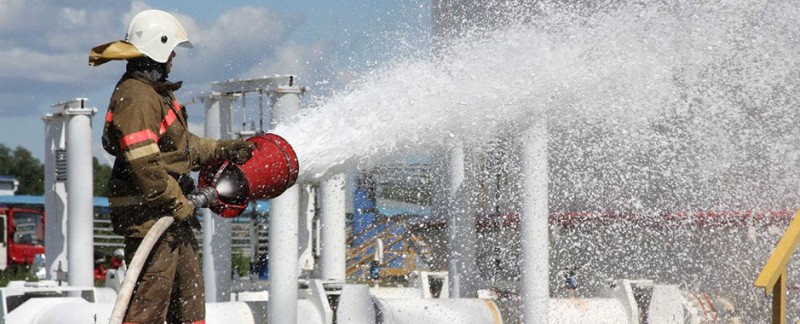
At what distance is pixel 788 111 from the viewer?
Answer: 38.3 feet

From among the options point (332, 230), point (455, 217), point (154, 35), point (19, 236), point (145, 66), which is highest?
point (154, 35)

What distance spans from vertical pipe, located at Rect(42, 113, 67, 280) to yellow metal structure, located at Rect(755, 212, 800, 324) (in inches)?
305

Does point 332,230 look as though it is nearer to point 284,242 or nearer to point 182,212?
point 284,242

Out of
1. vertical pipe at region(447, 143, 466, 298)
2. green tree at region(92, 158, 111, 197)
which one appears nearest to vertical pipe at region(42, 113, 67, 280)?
vertical pipe at region(447, 143, 466, 298)

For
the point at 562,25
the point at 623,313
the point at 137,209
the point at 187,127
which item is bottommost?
the point at 623,313

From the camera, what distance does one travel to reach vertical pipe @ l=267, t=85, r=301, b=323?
883cm

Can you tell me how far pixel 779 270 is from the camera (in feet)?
18.2

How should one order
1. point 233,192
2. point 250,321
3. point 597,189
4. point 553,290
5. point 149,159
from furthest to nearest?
point 597,189, point 553,290, point 250,321, point 233,192, point 149,159

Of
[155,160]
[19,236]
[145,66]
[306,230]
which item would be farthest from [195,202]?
[19,236]

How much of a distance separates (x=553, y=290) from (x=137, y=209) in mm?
7735

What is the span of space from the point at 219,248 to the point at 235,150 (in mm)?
4919

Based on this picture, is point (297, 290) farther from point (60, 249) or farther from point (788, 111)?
point (788, 111)

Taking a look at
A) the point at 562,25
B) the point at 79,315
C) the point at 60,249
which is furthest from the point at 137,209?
the point at 60,249

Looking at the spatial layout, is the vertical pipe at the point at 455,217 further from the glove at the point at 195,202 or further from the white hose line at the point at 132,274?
the white hose line at the point at 132,274
